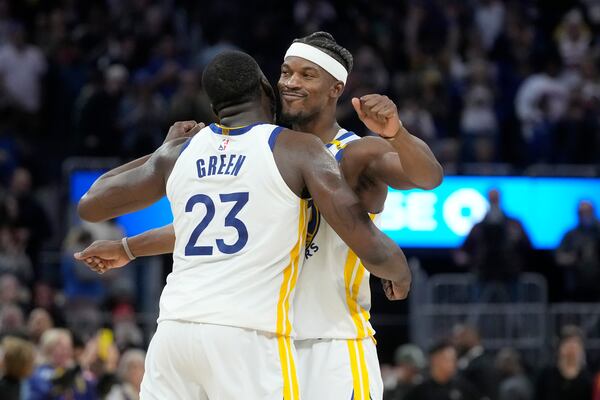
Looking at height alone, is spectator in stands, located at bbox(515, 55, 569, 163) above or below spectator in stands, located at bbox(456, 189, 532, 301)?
above

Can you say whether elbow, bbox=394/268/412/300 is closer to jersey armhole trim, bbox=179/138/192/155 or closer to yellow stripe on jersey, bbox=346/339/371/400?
yellow stripe on jersey, bbox=346/339/371/400

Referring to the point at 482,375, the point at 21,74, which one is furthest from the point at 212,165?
the point at 21,74

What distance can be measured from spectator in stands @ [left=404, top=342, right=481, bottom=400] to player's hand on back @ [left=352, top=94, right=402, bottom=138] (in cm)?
741

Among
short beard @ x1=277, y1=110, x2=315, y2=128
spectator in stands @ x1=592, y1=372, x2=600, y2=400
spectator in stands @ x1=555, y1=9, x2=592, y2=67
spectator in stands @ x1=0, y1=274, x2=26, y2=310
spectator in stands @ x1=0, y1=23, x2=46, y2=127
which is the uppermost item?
spectator in stands @ x1=555, y1=9, x2=592, y2=67

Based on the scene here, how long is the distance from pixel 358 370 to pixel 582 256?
10.6 metres

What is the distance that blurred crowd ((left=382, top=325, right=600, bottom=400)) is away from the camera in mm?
12891

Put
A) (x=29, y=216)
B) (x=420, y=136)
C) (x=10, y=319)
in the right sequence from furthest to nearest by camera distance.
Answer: (x=420, y=136) < (x=29, y=216) < (x=10, y=319)

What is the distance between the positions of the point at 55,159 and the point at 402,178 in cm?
1243

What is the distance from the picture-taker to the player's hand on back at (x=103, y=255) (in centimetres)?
656

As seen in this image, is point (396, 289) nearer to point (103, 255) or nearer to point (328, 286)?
point (328, 286)

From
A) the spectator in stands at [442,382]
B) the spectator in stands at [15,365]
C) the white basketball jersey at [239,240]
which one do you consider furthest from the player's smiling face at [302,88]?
the spectator in stands at [442,382]

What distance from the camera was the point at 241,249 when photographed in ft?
18.7

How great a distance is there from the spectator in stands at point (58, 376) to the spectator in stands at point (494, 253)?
6010 mm

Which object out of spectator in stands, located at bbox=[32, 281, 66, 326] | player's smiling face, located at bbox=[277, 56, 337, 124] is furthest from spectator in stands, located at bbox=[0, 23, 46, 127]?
player's smiling face, located at bbox=[277, 56, 337, 124]
